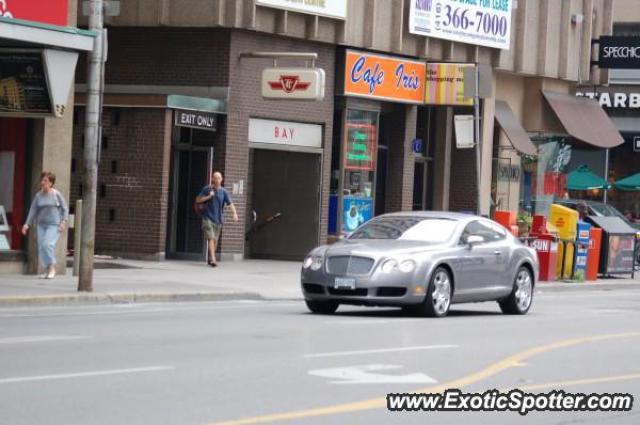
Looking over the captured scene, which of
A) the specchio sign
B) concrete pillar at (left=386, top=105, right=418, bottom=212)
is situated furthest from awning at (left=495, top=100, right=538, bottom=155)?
the specchio sign

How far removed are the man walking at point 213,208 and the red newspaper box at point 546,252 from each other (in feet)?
24.8

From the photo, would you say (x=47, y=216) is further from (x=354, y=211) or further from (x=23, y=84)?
(x=354, y=211)

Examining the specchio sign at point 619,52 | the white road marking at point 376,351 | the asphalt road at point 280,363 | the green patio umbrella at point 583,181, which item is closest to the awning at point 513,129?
the specchio sign at point 619,52

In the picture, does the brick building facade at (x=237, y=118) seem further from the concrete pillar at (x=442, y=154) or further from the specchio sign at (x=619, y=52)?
the specchio sign at (x=619, y=52)

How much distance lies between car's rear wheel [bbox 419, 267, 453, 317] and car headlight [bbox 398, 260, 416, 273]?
1.40 feet

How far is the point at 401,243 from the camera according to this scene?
20.2 metres

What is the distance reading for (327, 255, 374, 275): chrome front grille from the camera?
770 inches

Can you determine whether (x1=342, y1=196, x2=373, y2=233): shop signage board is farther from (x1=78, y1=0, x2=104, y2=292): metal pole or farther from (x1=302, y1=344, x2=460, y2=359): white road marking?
(x1=302, y1=344, x2=460, y2=359): white road marking

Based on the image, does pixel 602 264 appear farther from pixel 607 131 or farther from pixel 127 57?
pixel 127 57

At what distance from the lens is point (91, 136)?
21594 mm

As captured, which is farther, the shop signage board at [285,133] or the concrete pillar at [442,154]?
the concrete pillar at [442,154]

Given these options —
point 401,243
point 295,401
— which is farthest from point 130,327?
point 295,401

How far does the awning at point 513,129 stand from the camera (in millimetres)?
40312

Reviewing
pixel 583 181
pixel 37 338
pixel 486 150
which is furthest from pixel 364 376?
pixel 583 181
